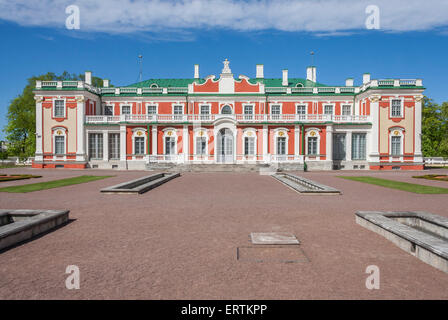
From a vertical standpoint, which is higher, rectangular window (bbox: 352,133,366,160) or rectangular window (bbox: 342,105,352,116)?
rectangular window (bbox: 342,105,352,116)

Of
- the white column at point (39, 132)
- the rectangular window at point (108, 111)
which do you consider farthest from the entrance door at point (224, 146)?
the white column at point (39, 132)

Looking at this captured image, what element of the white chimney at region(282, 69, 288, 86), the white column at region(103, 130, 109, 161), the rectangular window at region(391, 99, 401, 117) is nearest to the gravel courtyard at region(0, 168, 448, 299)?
the white column at region(103, 130, 109, 161)

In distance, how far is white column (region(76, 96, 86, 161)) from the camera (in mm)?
35125

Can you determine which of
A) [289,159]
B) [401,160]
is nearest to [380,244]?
[289,159]

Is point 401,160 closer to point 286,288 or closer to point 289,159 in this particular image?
point 289,159

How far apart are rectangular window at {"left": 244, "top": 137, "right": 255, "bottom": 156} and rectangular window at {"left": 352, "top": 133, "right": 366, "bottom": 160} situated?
37.8ft

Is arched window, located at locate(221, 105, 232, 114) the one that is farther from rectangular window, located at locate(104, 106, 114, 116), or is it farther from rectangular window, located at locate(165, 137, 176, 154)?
rectangular window, located at locate(104, 106, 114, 116)

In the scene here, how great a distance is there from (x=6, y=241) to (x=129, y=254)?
8.40 feet

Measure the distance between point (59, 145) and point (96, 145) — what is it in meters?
4.12

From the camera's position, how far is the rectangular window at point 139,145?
3500 cm

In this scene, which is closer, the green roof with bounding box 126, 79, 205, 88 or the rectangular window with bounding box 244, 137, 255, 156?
the rectangular window with bounding box 244, 137, 255, 156

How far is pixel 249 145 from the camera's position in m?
34.3

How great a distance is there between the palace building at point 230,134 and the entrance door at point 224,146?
0.36 feet

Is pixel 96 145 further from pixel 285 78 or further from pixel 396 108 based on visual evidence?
pixel 396 108
